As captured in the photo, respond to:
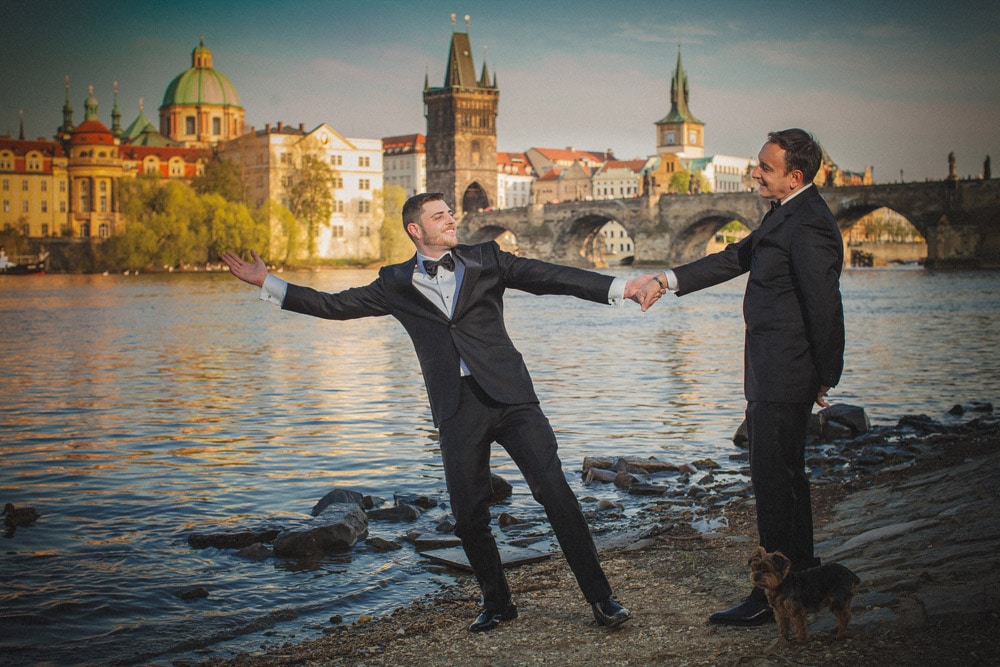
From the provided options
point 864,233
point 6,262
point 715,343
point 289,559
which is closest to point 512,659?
point 289,559

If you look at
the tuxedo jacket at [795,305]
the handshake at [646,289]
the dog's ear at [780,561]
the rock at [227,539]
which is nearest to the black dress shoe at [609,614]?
the dog's ear at [780,561]

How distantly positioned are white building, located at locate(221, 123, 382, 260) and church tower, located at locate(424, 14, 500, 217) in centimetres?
3165

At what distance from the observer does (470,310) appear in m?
5.19

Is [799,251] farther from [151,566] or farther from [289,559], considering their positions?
[151,566]

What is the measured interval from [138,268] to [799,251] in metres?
81.1

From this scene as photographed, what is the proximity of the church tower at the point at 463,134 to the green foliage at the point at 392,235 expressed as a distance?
32.5 m

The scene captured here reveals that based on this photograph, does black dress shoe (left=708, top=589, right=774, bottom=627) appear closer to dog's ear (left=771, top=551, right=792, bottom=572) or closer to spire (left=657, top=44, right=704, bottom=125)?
dog's ear (left=771, top=551, right=792, bottom=572)

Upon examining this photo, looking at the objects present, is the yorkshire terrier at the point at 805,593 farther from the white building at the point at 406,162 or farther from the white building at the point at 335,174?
the white building at the point at 406,162

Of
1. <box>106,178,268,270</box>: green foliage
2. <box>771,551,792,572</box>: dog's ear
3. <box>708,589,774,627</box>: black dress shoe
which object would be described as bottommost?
<box>708,589,774,627</box>: black dress shoe

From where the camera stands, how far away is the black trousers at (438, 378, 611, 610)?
5.05 m

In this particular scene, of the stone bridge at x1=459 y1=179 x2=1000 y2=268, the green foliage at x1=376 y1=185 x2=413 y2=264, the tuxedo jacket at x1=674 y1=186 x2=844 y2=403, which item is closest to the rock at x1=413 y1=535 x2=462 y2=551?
the tuxedo jacket at x1=674 y1=186 x2=844 y2=403

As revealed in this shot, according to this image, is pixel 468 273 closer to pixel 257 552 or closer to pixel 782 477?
pixel 782 477

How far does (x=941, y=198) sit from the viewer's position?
75.4 metres

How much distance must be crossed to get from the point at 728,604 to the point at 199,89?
130 m
